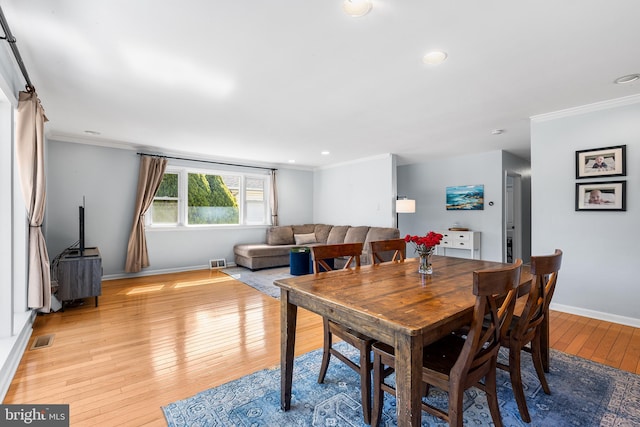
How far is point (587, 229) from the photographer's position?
3254 millimetres

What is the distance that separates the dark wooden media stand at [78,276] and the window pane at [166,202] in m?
1.97

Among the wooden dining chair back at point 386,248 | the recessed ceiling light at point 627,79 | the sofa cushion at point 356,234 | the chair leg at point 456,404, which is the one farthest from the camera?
the sofa cushion at point 356,234

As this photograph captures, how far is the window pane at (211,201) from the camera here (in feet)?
19.8

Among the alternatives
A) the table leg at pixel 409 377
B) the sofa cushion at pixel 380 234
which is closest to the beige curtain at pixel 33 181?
the table leg at pixel 409 377

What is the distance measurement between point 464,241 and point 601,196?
2721 millimetres

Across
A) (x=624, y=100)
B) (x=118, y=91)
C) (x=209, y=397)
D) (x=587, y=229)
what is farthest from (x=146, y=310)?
(x=624, y=100)

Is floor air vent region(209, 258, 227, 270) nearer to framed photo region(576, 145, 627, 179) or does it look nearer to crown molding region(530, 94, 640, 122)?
crown molding region(530, 94, 640, 122)

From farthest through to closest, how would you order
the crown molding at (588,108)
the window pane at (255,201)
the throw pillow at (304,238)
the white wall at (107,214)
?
the window pane at (255,201) → the throw pillow at (304,238) → the white wall at (107,214) → the crown molding at (588,108)

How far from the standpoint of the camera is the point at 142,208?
522 cm

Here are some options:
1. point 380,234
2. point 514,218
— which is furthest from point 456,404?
point 514,218

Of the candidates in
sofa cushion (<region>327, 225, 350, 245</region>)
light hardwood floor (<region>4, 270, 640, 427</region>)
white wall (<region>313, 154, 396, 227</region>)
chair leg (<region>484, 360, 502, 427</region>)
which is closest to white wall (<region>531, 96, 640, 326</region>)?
light hardwood floor (<region>4, 270, 640, 427</region>)

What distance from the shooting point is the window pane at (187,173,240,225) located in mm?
6035

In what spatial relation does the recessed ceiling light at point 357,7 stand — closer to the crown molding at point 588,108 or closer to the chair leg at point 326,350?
the chair leg at point 326,350

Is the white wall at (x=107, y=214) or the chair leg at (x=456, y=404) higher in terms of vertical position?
the white wall at (x=107, y=214)
